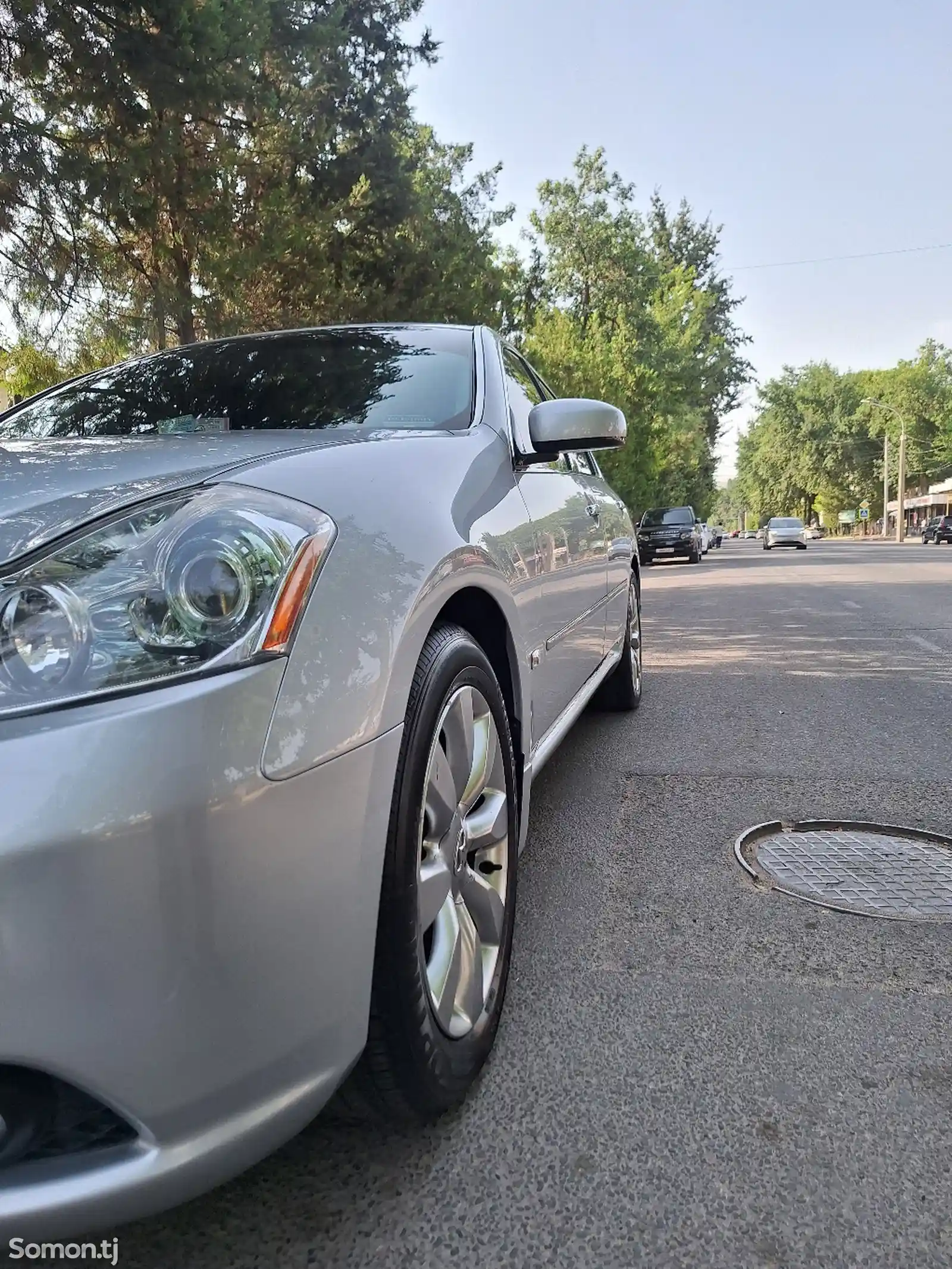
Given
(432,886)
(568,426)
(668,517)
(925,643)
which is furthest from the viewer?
(668,517)

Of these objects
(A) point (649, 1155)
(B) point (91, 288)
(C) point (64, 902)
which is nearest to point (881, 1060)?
(A) point (649, 1155)

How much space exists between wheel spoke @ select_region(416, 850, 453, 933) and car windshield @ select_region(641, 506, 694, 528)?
2686 cm

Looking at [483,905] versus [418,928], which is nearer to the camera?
[418,928]

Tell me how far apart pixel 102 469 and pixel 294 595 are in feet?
1.79

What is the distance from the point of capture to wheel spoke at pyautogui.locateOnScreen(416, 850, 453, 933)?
1614 millimetres

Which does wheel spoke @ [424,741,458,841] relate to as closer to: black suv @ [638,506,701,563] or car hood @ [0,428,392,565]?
car hood @ [0,428,392,565]

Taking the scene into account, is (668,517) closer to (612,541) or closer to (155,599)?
(612,541)

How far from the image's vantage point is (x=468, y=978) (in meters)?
1.82

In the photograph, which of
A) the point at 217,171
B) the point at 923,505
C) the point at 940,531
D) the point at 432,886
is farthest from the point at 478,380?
the point at 923,505

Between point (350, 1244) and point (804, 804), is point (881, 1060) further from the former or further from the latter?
point (804, 804)

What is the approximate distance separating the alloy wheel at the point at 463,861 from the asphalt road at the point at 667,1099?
0.22 metres

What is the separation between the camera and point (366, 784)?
1394mm

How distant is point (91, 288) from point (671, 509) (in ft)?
71.7

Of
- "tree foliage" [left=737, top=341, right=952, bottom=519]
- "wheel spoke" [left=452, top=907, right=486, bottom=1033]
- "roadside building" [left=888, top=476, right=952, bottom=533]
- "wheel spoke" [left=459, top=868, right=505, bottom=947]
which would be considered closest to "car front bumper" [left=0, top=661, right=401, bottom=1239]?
"wheel spoke" [left=452, top=907, right=486, bottom=1033]
